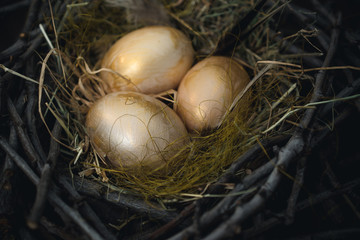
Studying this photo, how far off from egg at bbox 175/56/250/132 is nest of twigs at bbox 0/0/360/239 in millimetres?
46

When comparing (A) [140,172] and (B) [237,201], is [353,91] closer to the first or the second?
(B) [237,201]

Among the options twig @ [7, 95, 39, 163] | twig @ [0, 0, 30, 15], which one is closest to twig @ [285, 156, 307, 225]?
twig @ [7, 95, 39, 163]

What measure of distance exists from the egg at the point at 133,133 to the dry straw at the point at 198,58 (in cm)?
4

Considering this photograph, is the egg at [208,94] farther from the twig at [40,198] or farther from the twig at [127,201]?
the twig at [40,198]

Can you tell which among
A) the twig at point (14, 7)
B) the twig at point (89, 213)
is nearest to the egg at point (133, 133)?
the twig at point (89, 213)

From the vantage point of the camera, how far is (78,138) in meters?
0.98

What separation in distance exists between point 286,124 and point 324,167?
171 mm

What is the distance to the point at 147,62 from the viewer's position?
97 centimetres

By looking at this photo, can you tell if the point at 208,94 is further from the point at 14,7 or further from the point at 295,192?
the point at 14,7

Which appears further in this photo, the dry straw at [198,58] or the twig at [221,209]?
the dry straw at [198,58]

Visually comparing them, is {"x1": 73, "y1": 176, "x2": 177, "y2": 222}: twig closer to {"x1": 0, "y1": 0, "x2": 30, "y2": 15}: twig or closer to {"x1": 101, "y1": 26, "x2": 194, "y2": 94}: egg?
{"x1": 101, "y1": 26, "x2": 194, "y2": 94}: egg

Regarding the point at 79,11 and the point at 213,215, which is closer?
the point at 213,215

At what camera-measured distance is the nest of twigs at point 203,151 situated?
0.67 m

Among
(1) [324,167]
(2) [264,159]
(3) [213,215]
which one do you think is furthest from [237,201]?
(1) [324,167]
